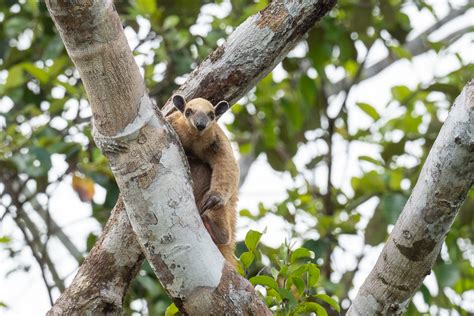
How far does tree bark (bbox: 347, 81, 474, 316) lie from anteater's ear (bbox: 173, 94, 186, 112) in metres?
1.13

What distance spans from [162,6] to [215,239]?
307 cm

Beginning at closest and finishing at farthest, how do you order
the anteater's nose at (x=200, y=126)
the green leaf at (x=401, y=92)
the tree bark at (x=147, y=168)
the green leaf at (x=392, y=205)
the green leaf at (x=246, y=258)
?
the tree bark at (x=147, y=168) < the green leaf at (x=246, y=258) < the anteater's nose at (x=200, y=126) < the green leaf at (x=392, y=205) < the green leaf at (x=401, y=92)

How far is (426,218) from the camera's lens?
11.9 feet

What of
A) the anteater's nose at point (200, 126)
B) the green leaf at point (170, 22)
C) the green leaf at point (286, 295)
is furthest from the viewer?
the green leaf at point (170, 22)

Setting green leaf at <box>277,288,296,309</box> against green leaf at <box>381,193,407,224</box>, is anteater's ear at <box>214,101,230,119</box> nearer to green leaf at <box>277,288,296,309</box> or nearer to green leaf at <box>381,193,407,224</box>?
green leaf at <box>277,288,296,309</box>

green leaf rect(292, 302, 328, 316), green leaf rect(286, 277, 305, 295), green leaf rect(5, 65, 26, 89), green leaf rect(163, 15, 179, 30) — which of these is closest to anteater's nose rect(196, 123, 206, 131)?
green leaf rect(286, 277, 305, 295)

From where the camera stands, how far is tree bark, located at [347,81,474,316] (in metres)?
3.44

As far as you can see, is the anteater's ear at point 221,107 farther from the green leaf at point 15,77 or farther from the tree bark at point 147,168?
the green leaf at point 15,77

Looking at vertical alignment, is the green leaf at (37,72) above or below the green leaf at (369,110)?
above

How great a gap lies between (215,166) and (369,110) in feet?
11.1

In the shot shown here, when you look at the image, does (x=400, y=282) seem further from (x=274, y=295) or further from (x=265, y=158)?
(x=265, y=158)

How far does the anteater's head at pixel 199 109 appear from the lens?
4258 mm

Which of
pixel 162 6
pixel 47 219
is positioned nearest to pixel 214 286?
pixel 47 219

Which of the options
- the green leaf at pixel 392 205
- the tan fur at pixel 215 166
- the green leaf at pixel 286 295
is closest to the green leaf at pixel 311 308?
the green leaf at pixel 286 295
